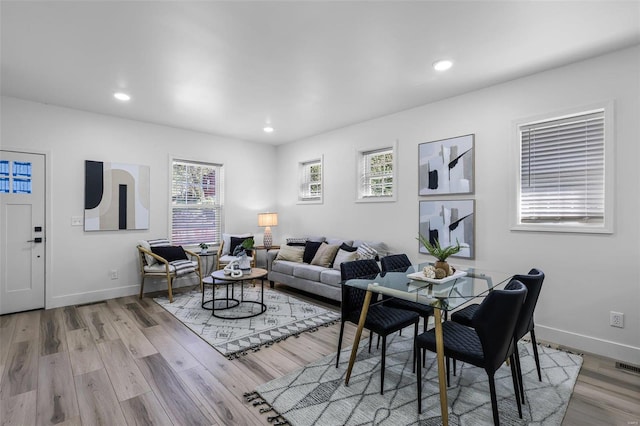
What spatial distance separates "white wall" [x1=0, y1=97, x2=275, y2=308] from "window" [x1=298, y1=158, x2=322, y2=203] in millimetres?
1749

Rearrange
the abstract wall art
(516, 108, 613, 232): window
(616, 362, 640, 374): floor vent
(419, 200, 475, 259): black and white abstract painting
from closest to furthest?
1. (616, 362, 640, 374): floor vent
2. (516, 108, 613, 232): window
3. (419, 200, 475, 259): black and white abstract painting
4. the abstract wall art

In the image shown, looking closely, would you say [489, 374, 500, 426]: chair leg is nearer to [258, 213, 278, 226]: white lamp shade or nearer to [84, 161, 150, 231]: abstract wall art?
[258, 213, 278, 226]: white lamp shade

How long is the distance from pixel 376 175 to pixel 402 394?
10.5ft

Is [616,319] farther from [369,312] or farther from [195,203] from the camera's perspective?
[195,203]

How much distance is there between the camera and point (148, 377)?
8.02ft

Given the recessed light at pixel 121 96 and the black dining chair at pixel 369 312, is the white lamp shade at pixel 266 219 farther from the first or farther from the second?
the black dining chair at pixel 369 312

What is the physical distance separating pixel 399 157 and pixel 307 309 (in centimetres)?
243

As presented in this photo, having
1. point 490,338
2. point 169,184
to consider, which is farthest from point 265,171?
point 490,338

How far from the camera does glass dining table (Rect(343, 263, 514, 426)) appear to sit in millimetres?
1850

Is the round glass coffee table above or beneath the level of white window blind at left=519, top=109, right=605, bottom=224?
beneath

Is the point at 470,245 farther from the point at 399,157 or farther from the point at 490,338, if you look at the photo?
the point at 490,338

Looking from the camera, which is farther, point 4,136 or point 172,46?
point 4,136

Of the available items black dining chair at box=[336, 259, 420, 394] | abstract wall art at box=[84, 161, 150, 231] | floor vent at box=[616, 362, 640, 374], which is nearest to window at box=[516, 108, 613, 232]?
floor vent at box=[616, 362, 640, 374]

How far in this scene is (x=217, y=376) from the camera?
2.46m
